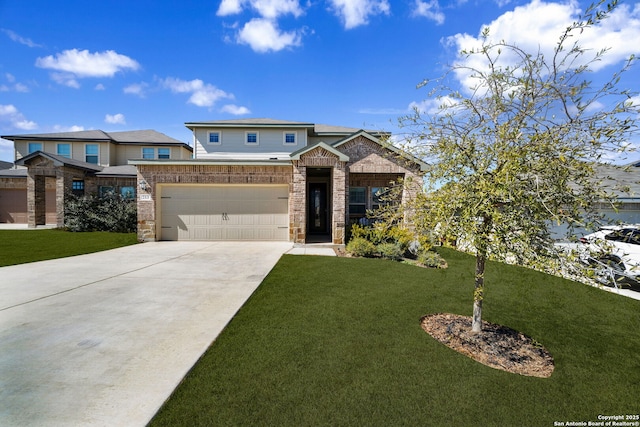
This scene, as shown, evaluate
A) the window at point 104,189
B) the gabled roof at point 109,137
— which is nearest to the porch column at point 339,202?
the gabled roof at point 109,137

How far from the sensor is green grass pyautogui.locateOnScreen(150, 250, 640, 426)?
8.81 feet

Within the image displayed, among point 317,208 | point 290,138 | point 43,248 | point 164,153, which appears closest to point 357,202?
point 317,208

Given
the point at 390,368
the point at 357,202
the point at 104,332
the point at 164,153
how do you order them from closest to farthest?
the point at 390,368
the point at 104,332
the point at 357,202
the point at 164,153

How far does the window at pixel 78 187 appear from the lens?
19.0 m

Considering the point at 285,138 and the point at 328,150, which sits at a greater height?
the point at 285,138

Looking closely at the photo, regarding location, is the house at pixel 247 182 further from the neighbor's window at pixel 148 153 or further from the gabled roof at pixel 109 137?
the gabled roof at pixel 109 137

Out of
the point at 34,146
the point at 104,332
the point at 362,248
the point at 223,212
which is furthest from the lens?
the point at 34,146

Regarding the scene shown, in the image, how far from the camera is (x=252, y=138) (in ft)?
57.9

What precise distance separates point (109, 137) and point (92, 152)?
159 centimetres

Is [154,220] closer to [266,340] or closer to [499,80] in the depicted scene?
[266,340]

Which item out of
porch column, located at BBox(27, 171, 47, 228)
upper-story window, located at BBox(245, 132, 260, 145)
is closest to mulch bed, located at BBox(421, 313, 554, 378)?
upper-story window, located at BBox(245, 132, 260, 145)

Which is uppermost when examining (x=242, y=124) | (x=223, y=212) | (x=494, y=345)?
(x=242, y=124)

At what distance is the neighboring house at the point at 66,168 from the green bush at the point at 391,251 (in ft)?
55.6

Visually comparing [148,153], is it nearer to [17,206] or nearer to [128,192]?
[128,192]
